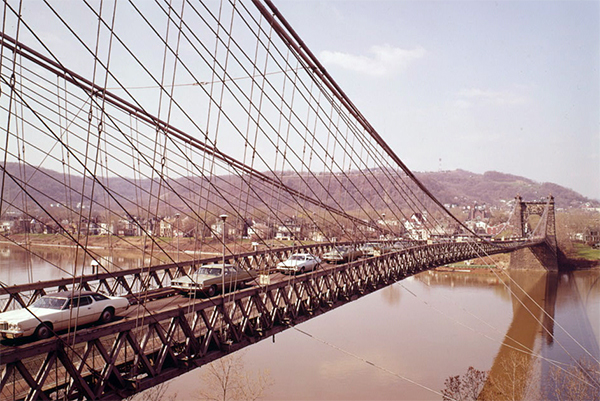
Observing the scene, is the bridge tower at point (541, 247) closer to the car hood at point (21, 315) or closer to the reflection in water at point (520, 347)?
the reflection in water at point (520, 347)

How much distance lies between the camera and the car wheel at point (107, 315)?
9.59 meters

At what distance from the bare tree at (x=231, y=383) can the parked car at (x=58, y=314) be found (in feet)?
34.4

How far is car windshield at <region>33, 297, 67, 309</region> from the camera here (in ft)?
28.5

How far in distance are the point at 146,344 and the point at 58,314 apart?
1.67 metres

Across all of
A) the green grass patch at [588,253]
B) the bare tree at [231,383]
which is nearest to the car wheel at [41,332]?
the bare tree at [231,383]

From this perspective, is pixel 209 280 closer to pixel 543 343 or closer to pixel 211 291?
pixel 211 291

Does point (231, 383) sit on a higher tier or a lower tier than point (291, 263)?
lower

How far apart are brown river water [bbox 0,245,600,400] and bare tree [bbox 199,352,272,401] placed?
27 cm

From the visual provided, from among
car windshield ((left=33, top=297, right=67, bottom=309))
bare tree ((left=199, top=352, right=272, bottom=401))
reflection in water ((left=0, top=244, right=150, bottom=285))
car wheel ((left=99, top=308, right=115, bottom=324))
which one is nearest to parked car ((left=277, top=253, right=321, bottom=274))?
bare tree ((left=199, top=352, right=272, bottom=401))

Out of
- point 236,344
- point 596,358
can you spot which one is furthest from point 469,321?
point 236,344

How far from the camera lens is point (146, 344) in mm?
8938

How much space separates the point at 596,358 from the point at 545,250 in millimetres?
34628

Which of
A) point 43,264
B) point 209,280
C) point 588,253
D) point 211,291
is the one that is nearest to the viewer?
point 209,280

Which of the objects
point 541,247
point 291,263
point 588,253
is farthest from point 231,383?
point 588,253
